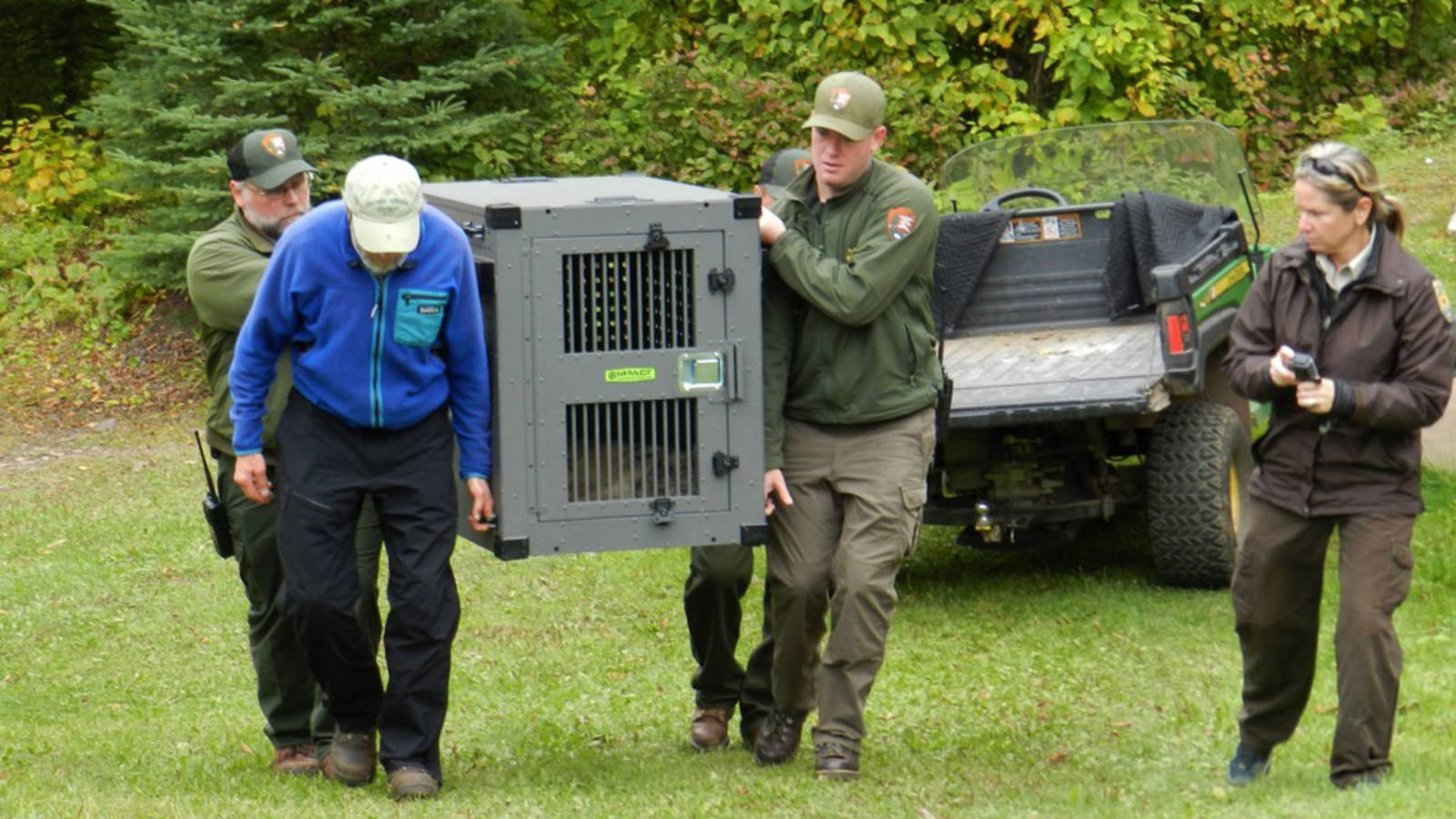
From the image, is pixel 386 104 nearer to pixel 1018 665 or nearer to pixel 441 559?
pixel 1018 665

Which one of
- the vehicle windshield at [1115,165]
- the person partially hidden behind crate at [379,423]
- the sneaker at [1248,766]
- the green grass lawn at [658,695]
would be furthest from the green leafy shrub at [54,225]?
the sneaker at [1248,766]

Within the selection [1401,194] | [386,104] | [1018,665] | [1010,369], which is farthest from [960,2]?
[1018,665]

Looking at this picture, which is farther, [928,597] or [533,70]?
[533,70]

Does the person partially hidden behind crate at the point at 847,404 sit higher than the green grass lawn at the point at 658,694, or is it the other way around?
the person partially hidden behind crate at the point at 847,404

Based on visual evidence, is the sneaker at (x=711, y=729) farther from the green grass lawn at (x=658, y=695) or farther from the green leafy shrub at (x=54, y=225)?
the green leafy shrub at (x=54, y=225)

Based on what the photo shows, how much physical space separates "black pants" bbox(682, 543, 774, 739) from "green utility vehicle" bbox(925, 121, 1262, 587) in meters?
1.92

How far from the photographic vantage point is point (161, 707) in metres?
7.97

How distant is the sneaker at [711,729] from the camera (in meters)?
6.64

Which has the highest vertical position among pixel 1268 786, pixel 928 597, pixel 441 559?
pixel 441 559

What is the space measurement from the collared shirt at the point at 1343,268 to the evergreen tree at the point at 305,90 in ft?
34.9

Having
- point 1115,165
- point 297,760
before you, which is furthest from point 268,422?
point 1115,165

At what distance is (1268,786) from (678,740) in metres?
2.03

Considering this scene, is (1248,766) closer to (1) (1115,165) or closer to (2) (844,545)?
(2) (844,545)

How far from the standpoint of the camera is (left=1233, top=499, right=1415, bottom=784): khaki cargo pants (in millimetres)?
5305
